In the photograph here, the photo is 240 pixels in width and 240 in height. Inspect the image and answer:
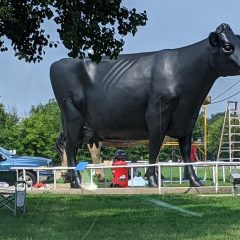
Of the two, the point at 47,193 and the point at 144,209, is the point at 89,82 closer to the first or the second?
the point at 47,193

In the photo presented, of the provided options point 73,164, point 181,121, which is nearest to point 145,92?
point 181,121

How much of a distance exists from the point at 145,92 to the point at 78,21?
7.74m

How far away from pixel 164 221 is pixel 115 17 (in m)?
3.48

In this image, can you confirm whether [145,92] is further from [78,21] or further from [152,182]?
[78,21]

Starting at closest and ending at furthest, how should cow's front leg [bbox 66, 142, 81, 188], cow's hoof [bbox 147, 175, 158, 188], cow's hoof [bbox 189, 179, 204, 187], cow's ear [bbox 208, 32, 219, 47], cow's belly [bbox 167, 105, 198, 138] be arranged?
1. cow's ear [bbox 208, 32, 219, 47]
2. cow's belly [bbox 167, 105, 198, 138]
3. cow's hoof [bbox 147, 175, 158, 188]
4. cow's hoof [bbox 189, 179, 204, 187]
5. cow's front leg [bbox 66, 142, 81, 188]

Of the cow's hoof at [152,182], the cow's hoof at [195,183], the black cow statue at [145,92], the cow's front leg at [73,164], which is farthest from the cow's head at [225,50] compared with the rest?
the cow's front leg at [73,164]

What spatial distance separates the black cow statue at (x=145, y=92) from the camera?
17.1 m

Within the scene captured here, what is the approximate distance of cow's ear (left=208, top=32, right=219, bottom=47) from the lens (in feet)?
54.6

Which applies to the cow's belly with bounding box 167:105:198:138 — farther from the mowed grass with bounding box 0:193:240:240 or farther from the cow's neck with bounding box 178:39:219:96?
the mowed grass with bounding box 0:193:240:240

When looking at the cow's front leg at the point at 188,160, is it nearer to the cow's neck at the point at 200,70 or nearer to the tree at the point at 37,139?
the cow's neck at the point at 200,70

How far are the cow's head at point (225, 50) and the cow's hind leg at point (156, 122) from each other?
1.46m

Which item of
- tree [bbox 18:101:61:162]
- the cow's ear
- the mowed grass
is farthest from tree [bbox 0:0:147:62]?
tree [bbox 18:101:61:162]

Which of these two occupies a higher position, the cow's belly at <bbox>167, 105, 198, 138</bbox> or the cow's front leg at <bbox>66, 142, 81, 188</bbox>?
the cow's belly at <bbox>167, 105, 198, 138</bbox>

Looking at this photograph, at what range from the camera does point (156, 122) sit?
56.6 ft
